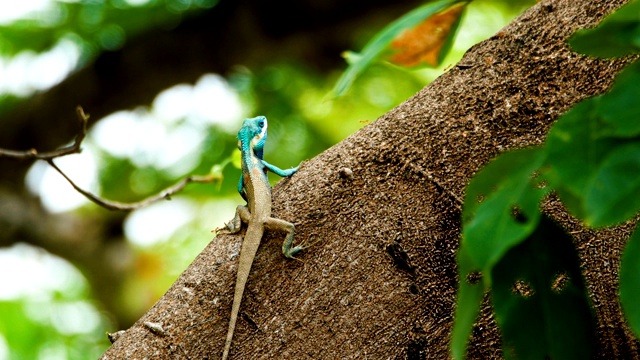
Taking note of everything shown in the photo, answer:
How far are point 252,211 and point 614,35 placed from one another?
1.56 m

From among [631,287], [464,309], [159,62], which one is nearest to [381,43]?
[464,309]

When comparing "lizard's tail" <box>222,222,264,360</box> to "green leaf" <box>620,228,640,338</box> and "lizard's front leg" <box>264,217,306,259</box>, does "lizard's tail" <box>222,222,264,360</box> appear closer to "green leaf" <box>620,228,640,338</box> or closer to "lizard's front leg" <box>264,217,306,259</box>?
"lizard's front leg" <box>264,217,306,259</box>

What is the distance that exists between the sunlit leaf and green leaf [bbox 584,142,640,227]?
6.32ft

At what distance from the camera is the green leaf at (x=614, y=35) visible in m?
1.10

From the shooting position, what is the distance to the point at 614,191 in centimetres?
97

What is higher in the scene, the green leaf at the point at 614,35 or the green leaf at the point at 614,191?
the green leaf at the point at 614,35

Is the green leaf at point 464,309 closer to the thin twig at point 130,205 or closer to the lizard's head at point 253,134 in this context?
the thin twig at point 130,205

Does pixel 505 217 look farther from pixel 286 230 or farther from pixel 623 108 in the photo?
pixel 286 230

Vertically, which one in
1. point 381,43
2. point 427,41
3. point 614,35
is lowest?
point 614,35

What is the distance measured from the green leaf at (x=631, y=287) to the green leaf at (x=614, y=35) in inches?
12.8

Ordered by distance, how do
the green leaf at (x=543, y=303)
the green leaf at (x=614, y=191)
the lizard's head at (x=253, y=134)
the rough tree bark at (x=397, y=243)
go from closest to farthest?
the green leaf at (x=614, y=191) → the green leaf at (x=543, y=303) → the rough tree bark at (x=397, y=243) → the lizard's head at (x=253, y=134)

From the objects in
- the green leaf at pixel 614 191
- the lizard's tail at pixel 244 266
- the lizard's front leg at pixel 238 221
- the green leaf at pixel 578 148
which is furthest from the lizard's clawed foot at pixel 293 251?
the green leaf at pixel 614 191

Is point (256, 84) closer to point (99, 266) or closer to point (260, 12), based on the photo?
point (260, 12)

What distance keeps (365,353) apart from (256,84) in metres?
4.01
